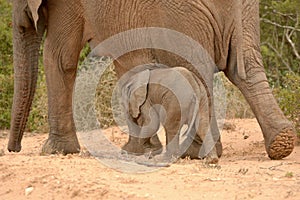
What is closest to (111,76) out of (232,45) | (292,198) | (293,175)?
(232,45)

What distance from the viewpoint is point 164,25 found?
226 inches

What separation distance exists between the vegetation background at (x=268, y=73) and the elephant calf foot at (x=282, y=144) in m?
1.39

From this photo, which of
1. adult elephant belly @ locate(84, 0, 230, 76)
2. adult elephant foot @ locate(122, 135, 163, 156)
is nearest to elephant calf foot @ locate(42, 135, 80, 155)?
adult elephant foot @ locate(122, 135, 163, 156)

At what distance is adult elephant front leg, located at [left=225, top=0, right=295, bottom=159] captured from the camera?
589 centimetres

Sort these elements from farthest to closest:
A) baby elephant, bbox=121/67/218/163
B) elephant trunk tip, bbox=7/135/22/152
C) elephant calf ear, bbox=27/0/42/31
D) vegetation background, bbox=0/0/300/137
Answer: vegetation background, bbox=0/0/300/137 → elephant trunk tip, bbox=7/135/22/152 → elephant calf ear, bbox=27/0/42/31 → baby elephant, bbox=121/67/218/163

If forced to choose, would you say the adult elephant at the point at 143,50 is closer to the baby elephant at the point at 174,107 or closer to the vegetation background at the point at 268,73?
the baby elephant at the point at 174,107

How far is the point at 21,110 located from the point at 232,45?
6.30 ft

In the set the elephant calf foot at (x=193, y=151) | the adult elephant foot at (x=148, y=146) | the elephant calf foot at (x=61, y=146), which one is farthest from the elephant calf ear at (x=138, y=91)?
the elephant calf foot at (x=61, y=146)

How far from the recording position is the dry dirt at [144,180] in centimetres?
434

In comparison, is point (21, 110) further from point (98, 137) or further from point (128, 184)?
point (128, 184)

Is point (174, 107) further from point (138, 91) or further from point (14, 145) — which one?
point (14, 145)

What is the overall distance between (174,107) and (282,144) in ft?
2.55

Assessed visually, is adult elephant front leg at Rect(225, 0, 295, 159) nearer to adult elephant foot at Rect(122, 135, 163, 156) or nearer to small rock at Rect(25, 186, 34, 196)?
adult elephant foot at Rect(122, 135, 163, 156)

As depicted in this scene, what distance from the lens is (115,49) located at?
6.30 metres
